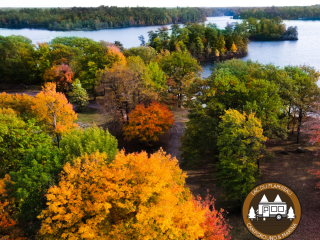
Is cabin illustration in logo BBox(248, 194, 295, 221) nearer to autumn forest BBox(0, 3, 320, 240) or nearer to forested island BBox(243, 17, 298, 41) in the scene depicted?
autumn forest BBox(0, 3, 320, 240)

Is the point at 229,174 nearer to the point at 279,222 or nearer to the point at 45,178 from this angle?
the point at 279,222

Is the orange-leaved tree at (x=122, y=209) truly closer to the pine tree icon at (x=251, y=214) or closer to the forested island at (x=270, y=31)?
the pine tree icon at (x=251, y=214)

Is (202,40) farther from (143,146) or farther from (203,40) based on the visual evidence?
(143,146)

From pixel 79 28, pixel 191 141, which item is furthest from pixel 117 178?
pixel 79 28

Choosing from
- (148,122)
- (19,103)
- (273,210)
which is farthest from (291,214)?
(19,103)

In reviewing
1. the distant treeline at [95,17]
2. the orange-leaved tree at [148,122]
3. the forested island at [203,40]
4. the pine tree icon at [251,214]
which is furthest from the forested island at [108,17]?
the pine tree icon at [251,214]

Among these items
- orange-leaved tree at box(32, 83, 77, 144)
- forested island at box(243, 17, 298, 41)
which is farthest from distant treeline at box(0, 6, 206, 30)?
orange-leaved tree at box(32, 83, 77, 144)
